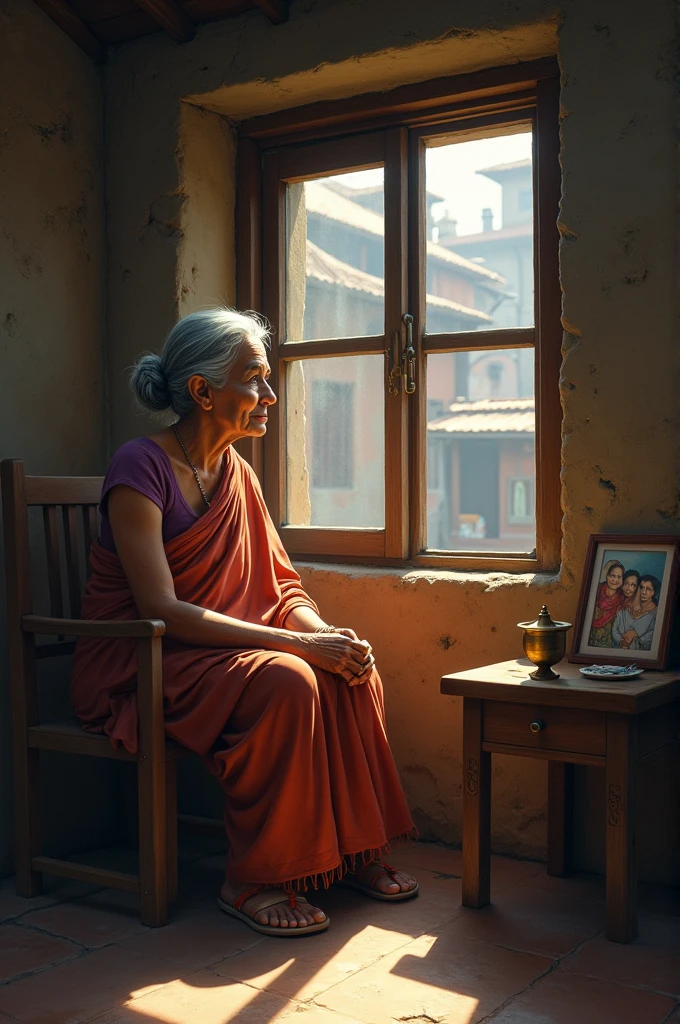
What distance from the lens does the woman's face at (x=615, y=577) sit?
2.85m

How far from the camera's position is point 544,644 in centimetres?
259

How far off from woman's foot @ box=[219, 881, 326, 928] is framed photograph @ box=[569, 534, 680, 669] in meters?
0.97

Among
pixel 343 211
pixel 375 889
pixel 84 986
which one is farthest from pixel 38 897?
pixel 343 211

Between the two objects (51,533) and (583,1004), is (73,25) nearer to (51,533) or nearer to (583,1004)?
(51,533)

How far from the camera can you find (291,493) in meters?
3.79

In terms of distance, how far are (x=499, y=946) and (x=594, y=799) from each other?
66 cm

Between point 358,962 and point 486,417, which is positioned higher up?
point 486,417

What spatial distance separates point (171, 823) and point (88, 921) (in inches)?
13.8

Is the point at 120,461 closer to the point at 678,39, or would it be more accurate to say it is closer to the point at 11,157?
the point at 11,157

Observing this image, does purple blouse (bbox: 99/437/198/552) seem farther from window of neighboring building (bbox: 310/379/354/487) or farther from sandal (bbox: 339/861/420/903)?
sandal (bbox: 339/861/420/903)

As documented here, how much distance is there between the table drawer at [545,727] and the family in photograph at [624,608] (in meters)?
0.36

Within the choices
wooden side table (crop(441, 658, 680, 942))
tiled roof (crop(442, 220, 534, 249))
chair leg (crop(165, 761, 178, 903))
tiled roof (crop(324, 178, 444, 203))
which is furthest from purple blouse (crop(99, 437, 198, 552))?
tiled roof (crop(442, 220, 534, 249))

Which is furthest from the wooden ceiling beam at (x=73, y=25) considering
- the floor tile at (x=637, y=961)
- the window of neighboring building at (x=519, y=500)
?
the window of neighboring building at (x=519, y=500)

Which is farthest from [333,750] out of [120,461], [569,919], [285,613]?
[120,461]
